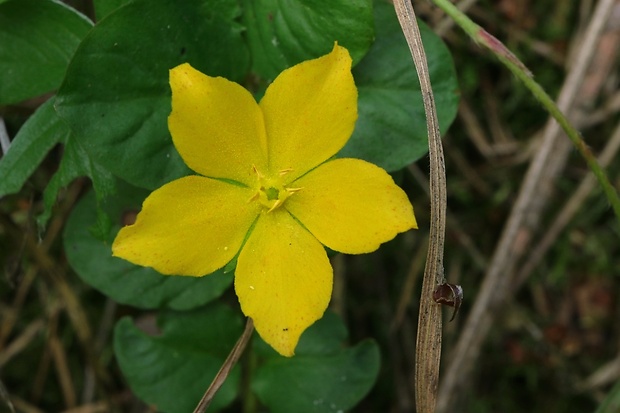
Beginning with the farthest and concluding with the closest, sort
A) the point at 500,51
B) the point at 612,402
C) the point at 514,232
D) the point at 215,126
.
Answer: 1. the point at 514,232
2. the point at 612,402
3. the point at 500,51
4. the point at 215,126

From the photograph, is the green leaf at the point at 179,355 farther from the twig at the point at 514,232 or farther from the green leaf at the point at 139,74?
the twig at the point at 514,232

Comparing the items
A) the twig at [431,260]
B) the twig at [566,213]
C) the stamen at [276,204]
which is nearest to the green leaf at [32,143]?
the stamen at [276,204]

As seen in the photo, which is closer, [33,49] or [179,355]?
[33,49]

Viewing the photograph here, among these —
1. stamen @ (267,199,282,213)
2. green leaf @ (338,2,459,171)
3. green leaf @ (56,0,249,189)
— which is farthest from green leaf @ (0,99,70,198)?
green leaf @ (338,2,459,171)

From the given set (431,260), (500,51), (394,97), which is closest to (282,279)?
(431,260)

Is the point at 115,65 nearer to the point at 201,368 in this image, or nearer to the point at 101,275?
the point at 101,275

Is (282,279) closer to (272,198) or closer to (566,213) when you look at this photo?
(272,198)

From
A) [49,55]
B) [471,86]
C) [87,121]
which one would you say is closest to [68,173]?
[87,121]
